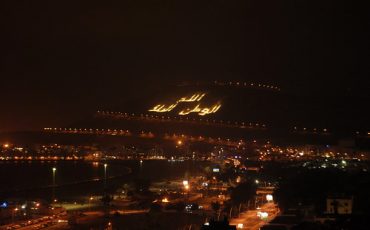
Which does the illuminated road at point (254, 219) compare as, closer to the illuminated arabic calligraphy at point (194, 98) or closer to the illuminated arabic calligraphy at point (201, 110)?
the illuminated arabic calligraphy at point (201, 110)

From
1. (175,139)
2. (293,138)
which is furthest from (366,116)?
(175,139)

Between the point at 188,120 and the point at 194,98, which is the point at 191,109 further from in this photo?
the point at 188,120

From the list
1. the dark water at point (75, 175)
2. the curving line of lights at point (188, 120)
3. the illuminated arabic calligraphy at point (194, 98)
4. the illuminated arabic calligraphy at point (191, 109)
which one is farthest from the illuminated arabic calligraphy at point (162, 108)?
the dark water at point (75, 175)

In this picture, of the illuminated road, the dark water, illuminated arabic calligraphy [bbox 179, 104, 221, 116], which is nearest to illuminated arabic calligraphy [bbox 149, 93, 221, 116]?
illuminated arabic calligraphy [bbox 179, 104, 221, 116]

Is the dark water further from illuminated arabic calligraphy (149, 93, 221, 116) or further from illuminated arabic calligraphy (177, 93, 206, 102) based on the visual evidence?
illuminated arabic calligraphy (177, 93, 206, 102)

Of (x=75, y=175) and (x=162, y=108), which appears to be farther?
(x=162, y=108)

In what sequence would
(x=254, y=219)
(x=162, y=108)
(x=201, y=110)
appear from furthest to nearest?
(x=162, y=108) → (x=201, y=110) → (x=254, y=219)

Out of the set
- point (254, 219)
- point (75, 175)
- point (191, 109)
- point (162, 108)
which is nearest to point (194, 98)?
point (162, 108)
